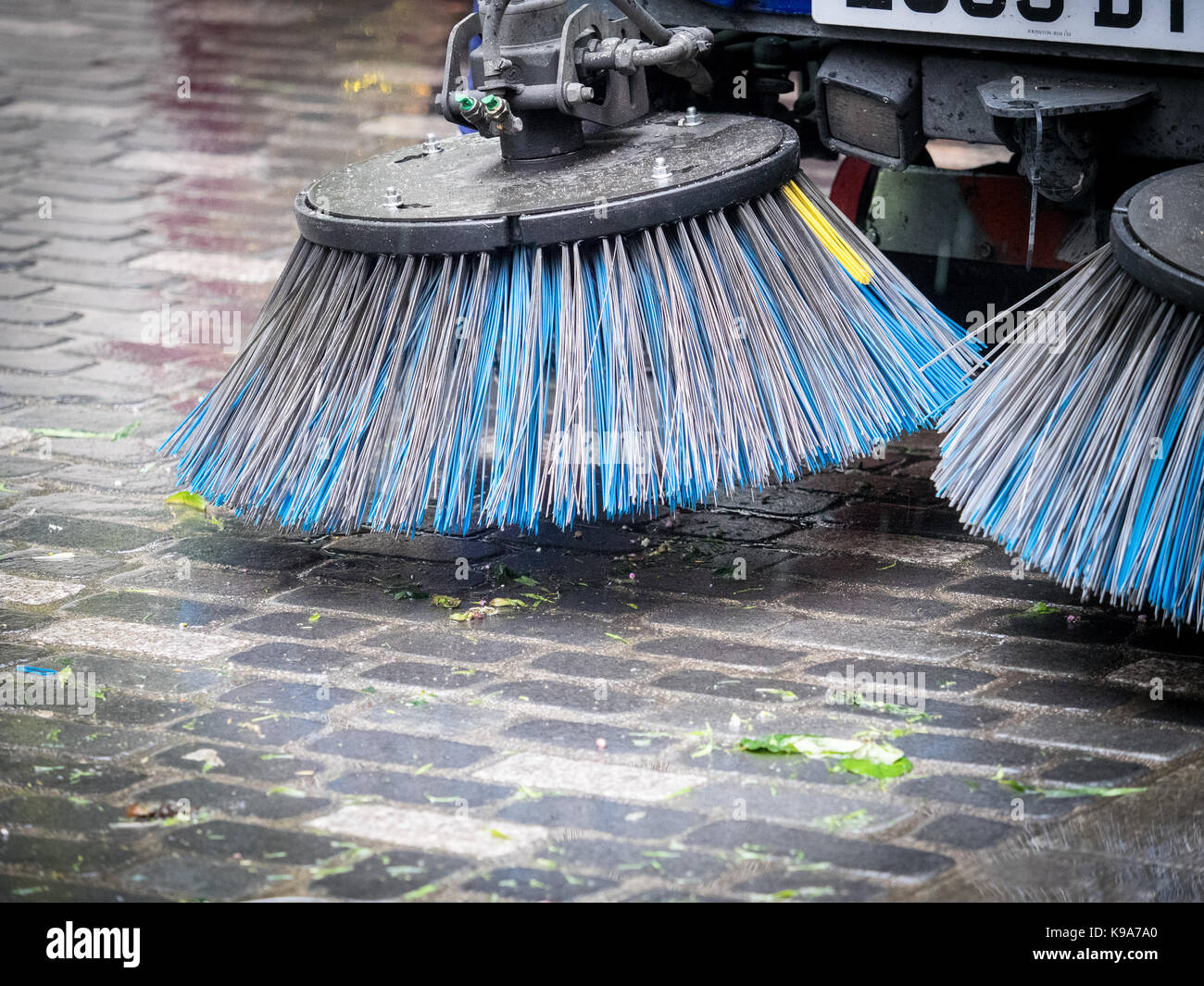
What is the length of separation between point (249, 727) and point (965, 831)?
1125 millimetres

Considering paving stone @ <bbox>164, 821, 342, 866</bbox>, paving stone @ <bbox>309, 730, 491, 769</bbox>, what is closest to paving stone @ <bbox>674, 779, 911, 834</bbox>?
paving stone @ <bbox>309, 730, 491, 769</bbox>

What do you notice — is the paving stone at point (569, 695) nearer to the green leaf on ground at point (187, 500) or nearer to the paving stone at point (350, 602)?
the paving stone at point (350, 602)

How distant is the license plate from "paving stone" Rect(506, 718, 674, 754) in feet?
5.51

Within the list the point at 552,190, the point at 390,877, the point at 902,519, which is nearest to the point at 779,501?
the point at 902,519

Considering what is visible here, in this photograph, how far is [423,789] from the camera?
235 cm

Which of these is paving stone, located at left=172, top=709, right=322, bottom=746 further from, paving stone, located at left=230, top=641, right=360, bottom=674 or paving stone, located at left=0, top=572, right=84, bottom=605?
paving stone, located at left=0, top=572, right=84, bottom=605

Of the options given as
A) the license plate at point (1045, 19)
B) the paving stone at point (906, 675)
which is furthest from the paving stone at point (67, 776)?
the license plate at point (1045, 19)

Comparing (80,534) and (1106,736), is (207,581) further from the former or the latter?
(1106,736)

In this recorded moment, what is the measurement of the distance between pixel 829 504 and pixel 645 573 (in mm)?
564

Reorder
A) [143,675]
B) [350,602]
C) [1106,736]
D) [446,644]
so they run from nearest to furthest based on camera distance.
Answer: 1. [1106,736]
2. [143,675]
3. [446,644]
4. [350,602]

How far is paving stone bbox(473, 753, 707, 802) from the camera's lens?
232 centimetres

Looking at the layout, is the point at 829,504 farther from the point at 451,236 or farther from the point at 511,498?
the point at 451,236

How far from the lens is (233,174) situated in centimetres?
646
